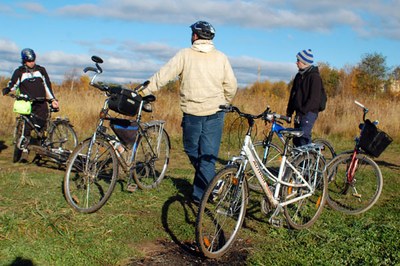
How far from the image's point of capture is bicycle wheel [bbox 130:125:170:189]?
6.69 meters

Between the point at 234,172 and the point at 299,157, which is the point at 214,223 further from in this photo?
the point at 299,157

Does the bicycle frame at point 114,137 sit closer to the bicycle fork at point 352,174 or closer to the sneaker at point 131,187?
the sneaker at point 131,187

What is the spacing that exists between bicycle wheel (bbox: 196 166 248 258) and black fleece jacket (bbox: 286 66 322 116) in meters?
2.84

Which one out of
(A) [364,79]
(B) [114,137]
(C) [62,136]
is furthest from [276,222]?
(A) [364,79]

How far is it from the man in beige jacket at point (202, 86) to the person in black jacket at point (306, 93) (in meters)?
1.54

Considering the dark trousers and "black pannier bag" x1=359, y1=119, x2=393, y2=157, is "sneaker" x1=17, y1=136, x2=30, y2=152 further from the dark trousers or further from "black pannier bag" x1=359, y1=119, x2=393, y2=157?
"black pannier bag" x1=359, y1=119, x2=393, y2=157

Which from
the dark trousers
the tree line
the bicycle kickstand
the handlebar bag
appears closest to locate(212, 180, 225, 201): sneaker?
the bicycle kickstand

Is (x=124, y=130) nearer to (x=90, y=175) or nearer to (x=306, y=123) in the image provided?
(x=90, y=175)

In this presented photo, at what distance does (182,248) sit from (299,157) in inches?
69.9

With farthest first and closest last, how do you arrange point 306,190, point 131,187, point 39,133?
point 39,133 → point 131,187 → point 306,190

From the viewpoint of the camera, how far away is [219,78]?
6051mm

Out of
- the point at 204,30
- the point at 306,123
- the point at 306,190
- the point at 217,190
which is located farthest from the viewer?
the point at 306,123

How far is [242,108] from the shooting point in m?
15.5

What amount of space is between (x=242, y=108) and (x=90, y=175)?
1019 cm
